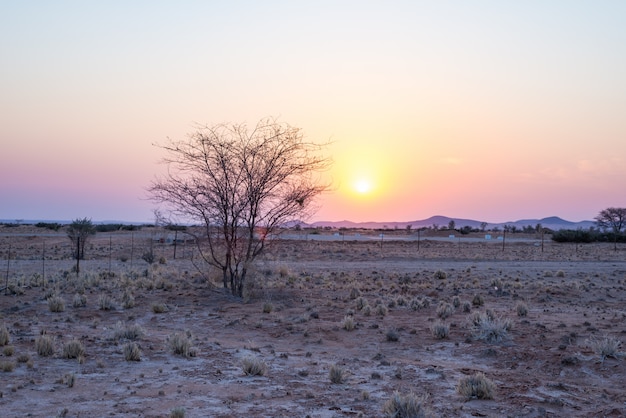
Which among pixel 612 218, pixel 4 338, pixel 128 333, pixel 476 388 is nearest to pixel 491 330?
pixel 476 388

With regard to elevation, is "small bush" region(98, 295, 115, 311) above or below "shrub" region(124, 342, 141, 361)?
above

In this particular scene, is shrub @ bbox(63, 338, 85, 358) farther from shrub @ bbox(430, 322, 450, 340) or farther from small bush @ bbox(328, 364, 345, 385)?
shrub @ bbox(430, 322, 450, 340)

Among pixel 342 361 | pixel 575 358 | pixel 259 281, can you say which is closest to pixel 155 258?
pixel 259 281

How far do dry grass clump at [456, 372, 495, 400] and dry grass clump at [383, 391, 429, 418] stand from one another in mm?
1393

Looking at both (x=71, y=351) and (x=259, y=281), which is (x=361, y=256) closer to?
(x=259, y=281)

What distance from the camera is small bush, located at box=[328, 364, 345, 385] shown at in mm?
11141

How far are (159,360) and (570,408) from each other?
7837 mm

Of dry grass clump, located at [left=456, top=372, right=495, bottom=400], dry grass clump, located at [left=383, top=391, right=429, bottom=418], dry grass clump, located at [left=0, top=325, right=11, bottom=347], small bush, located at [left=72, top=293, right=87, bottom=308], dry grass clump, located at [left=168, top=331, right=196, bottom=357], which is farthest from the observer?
small bush, located at [left=72, top=293, right=87, bottom=308]

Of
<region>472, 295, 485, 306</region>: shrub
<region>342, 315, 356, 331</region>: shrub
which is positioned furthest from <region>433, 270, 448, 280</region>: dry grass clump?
<region>342, 315, 356, 331</region>: shrub

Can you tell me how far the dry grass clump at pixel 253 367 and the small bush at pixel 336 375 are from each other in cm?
133

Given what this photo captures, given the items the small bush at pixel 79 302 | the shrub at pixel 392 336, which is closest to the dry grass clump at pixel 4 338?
the small bush at pixel 79 302

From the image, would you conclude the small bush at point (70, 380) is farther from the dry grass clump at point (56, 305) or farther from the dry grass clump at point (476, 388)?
the dry grass clump at point (56, 305)

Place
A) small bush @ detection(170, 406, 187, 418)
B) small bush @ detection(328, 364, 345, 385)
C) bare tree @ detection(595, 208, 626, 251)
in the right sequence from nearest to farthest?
small bush @ detection(170, 406, 187, 418)
small bush @ detection(328, 364, 345, 385)
bare tree @ detection(595, 208, 626, 251)

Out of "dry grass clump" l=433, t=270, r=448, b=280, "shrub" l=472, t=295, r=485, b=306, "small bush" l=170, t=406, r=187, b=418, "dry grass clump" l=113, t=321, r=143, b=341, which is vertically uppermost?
"dry grass clump" l=433, t=270, r=448, b=280
